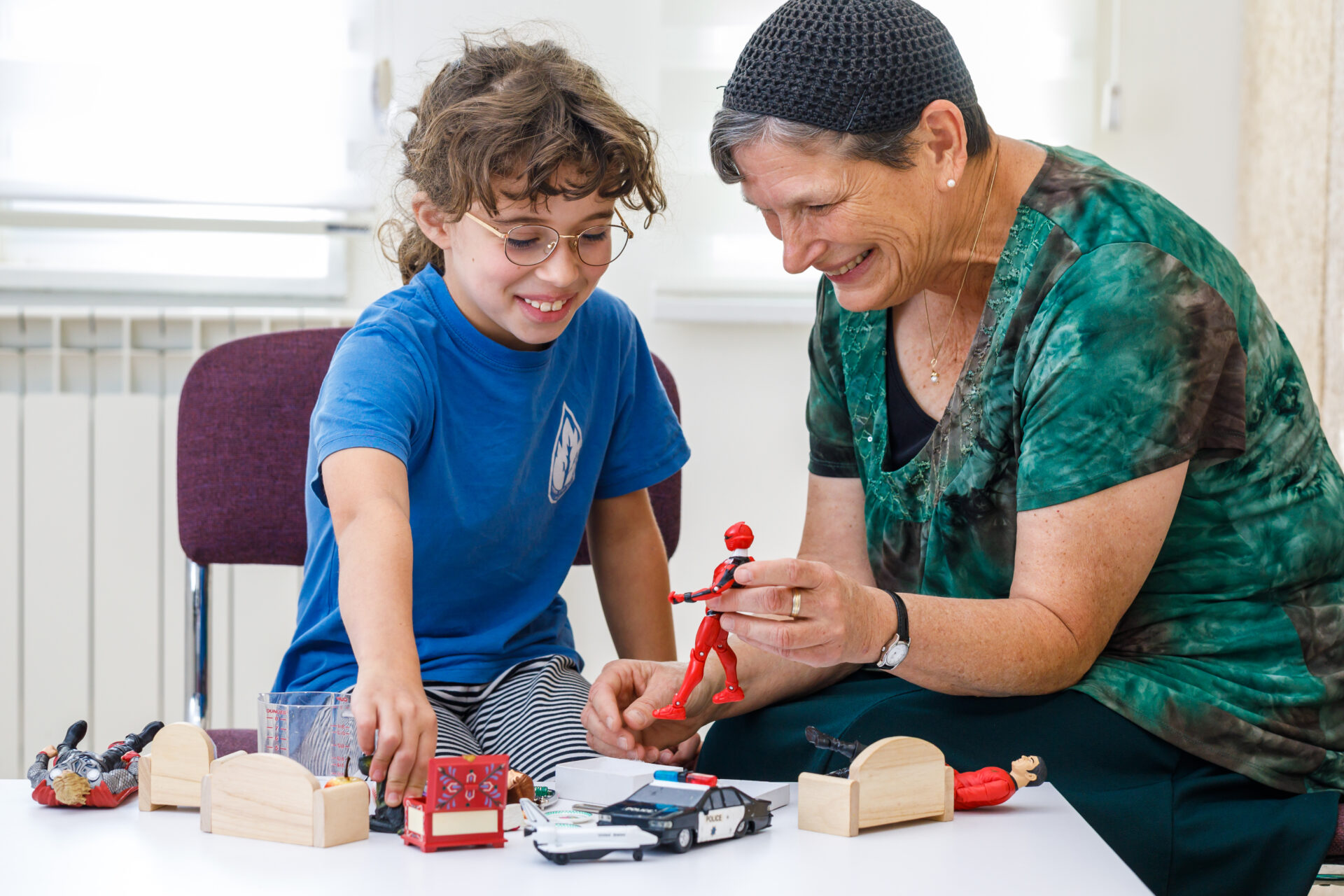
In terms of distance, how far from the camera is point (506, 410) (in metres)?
1.34

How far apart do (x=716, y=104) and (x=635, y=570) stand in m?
1.22

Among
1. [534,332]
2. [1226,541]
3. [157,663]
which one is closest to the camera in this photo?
[1226,541]

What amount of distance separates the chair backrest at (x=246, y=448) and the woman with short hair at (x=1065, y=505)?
72 cm

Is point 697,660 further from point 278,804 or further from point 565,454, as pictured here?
point 565,454

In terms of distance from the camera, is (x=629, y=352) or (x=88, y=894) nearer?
(x=88, y=894)

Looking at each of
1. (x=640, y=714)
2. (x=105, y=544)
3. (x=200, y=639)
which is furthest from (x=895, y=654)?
(x=105, y=544)

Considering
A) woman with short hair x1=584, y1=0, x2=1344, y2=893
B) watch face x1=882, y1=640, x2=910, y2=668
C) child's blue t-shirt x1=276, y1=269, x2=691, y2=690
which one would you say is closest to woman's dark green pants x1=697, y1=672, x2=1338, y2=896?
woman with short hair x1=584, y1=0, x2=1344, y2=893

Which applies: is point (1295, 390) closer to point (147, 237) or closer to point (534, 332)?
point (534, 332)

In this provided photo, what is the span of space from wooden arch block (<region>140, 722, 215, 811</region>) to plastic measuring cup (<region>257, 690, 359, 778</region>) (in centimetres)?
5

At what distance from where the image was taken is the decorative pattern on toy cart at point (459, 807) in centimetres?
75

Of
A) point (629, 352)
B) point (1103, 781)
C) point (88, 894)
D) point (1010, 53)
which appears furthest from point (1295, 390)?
point (1010, 53)

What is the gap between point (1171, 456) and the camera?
3.49ft

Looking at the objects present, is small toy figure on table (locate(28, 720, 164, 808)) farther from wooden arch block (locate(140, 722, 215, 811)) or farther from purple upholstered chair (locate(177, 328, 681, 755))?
purple upholstered chair (locate(177, 328, 681, 755))

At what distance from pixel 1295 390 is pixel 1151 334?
8.7 inches
